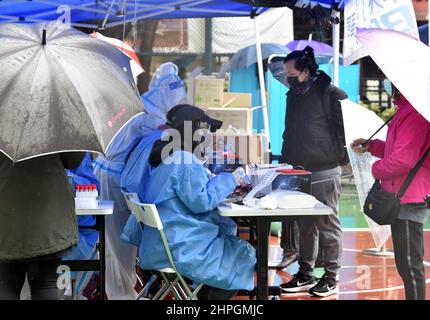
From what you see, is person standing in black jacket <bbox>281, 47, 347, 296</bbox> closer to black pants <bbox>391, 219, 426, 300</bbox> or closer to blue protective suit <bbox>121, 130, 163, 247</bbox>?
blue protective suit <bbox>121, 130, 163, 247</bbox>

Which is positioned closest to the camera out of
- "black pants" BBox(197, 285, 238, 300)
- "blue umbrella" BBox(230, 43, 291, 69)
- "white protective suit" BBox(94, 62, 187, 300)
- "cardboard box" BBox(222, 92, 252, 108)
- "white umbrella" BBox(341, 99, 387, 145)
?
"black pants" BBox(197, 285, 238, 300)

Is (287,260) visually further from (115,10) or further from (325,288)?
(115,10)

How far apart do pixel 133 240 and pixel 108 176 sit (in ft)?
3.26

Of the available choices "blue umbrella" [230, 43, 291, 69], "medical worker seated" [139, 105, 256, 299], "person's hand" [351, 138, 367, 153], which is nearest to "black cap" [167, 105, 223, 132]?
"medical worker seated" [139, 105, 256, 299]

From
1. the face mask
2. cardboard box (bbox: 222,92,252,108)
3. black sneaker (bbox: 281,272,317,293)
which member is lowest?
black sneaker (bbox: 281,272,317,293)

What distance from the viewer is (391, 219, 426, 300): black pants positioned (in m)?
4.65

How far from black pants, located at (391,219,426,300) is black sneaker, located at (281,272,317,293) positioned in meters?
2.02

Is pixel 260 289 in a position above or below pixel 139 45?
below

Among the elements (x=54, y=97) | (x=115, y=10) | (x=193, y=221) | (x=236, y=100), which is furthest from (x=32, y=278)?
(x=236, y=100)

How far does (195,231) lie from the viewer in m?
4.82

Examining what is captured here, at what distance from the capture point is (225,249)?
4918 mm

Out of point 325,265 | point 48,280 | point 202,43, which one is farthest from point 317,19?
point 202,43

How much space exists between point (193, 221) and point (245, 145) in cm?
257
